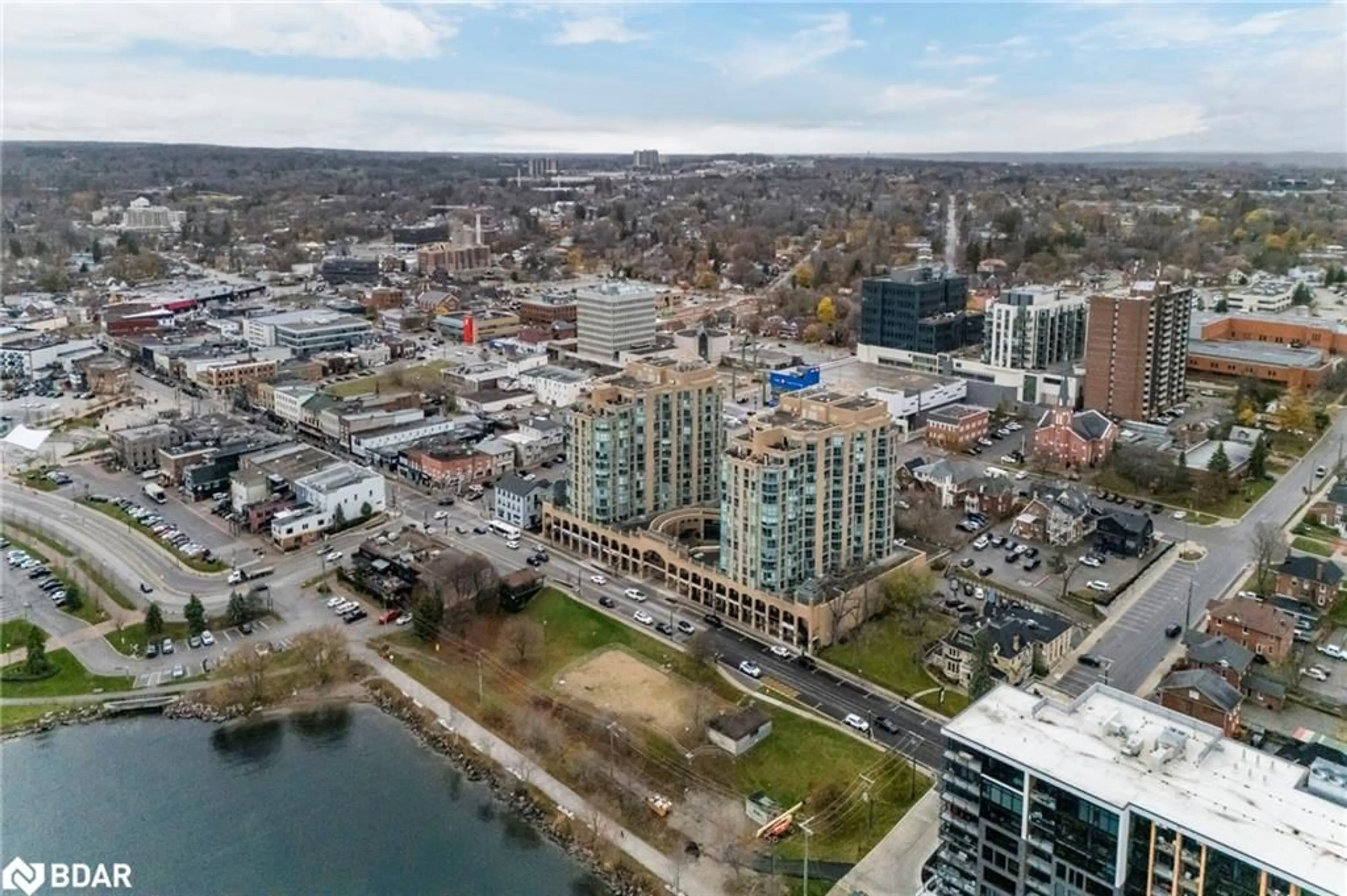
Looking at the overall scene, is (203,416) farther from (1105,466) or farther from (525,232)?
(525,232)

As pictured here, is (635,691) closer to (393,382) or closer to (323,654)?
(323,654)

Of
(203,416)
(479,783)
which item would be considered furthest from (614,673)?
(203,416)

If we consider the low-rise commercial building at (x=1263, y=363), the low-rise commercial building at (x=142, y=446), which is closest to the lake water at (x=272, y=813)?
the low-rise commercial building at (x=142, y=446)

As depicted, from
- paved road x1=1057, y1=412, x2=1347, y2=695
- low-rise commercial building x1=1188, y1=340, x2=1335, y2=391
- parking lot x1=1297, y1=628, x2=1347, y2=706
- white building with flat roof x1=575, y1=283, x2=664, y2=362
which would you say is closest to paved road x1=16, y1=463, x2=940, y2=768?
paved road x1=1057, y1=412, x2=1347, y2=695

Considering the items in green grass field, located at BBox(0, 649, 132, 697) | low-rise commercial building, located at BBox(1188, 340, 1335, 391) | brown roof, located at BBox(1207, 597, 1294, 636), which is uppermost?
low-rise commercial building, located at BBox(1188, 340, 1335, 391)

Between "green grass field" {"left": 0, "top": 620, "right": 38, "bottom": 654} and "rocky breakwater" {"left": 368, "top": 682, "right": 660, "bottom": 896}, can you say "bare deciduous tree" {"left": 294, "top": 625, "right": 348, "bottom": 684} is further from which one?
"green grass field" {"left": 0, "top": 620, "right": 38, "bottom": 654}

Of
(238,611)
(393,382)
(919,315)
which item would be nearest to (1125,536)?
(919,315)
